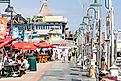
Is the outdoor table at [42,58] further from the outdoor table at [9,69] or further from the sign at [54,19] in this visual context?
the sign at [54,19]

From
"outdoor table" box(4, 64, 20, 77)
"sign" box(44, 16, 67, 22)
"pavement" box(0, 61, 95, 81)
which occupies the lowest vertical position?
"pavement" box(0, 61, 95, 81)

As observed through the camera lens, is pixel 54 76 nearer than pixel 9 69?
No

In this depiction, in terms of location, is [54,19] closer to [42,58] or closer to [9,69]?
[42,58]

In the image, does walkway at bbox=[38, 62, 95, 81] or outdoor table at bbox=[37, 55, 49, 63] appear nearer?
walkway at bbox=[38, 62, 95, 81]

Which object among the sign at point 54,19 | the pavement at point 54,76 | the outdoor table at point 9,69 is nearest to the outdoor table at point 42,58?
the pavement at point 54,76

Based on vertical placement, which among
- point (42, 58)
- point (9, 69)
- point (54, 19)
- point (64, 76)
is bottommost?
point (64, 76)

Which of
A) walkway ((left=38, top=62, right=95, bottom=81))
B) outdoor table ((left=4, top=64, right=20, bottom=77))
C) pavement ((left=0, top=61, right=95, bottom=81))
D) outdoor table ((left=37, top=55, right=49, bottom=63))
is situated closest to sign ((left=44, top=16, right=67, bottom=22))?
outdoor table ((left=37, top=55, right=49, bottom=63))

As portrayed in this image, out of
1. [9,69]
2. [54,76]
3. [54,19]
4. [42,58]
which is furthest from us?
[54,19]

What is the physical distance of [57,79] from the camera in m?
23.9

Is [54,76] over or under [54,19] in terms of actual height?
under

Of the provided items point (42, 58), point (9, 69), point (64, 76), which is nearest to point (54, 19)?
point (42, 58)

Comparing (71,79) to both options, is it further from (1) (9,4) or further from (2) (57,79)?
(1) (9,4)

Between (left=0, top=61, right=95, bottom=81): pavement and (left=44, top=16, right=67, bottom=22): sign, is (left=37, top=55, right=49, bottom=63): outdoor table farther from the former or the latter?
(left=44, top=16, right=67, bottom=22): sign

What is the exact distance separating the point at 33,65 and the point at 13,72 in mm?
5661
